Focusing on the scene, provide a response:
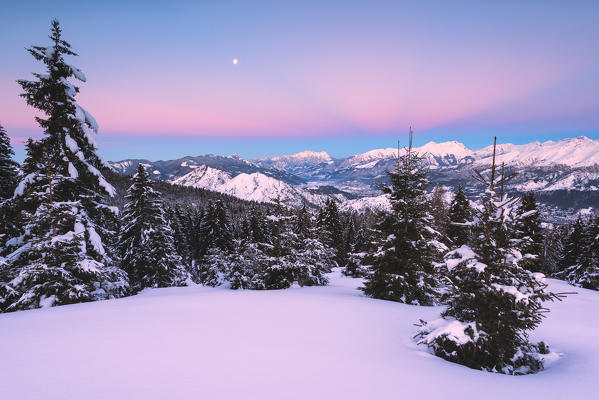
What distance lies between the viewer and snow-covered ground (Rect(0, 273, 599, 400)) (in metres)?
4.02

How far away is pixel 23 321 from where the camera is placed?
7.30 m

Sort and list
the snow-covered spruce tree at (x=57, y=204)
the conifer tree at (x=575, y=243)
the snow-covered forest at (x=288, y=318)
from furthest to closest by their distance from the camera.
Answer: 1. the conifer tree at (x=575, y=243)
2. the snow-covered spruce tree at (x=57, y=204)
3. the snow-covered forest at (x=288, y=318)

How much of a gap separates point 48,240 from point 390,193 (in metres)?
15.7

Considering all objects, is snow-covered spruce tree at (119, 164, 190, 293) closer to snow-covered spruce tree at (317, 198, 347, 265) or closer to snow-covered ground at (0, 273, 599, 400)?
snow-covered ground at (0, 273, 599, 400)

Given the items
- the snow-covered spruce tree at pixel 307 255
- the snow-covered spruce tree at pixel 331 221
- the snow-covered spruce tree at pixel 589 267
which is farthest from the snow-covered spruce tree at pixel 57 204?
the snow-covered spruce tree at pixel 589 267

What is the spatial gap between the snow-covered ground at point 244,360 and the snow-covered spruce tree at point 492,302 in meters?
0.62

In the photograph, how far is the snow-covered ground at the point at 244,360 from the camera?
4.02 meters

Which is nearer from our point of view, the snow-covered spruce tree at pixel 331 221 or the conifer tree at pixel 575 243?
the conifer tree at pixel 575 243

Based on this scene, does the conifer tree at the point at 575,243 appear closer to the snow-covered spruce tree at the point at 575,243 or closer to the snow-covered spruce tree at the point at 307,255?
the snow-covered spruce tree at the point at 575,243

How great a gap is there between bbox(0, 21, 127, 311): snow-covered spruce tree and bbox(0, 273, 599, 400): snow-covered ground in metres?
3.37

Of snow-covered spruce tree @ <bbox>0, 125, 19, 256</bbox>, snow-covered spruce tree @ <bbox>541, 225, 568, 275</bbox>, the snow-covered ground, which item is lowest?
snow-covered spruce tree @ <bbox>541, 225, 568, 275</bbox>

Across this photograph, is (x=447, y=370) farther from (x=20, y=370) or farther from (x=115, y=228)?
(x=115, y=228)

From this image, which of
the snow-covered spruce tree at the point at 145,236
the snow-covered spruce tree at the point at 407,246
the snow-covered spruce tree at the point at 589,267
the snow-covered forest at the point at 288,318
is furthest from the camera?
the snow-covered spruce tree at the point at 589,267

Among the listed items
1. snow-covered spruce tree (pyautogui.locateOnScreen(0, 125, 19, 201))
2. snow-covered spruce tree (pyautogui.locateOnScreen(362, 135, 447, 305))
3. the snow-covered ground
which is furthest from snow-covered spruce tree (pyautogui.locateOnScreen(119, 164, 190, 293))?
snow-covered spruce tree (pyautogui.locateOnScreen(362, 135, 447, 305))
